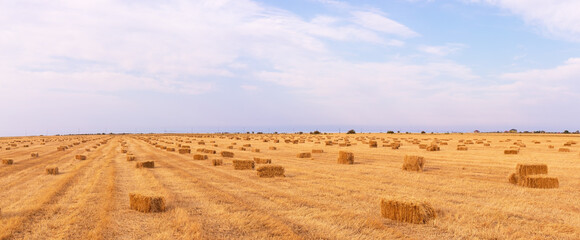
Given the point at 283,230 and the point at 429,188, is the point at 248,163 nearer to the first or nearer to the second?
the point at 429,188

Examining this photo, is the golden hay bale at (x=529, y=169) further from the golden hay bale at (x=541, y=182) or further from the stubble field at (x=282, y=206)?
the golden hay bale at (x=541, y=182)

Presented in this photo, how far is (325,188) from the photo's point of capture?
15.0 m

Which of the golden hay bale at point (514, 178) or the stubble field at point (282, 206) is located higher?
the golden hay bale at point (514, 178)

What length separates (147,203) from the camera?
35.4 ft

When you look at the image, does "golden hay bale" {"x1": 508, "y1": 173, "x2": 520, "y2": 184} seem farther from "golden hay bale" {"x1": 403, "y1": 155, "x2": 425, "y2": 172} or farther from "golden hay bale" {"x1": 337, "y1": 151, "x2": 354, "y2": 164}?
"golden hay bale" {"x1": 337, "y1": 151, "x2": 354, "y2": 164}

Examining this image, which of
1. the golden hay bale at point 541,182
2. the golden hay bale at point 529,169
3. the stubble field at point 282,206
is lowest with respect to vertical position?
the stubble field at point 282,206

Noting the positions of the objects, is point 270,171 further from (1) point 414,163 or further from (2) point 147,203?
(2) point 147,203

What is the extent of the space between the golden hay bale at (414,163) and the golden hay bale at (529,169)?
4478 mm

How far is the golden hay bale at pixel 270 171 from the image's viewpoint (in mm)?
18078

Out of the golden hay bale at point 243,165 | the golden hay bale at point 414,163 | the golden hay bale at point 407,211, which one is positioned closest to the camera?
the golden hay bale at point 407,211

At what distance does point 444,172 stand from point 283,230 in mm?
13539

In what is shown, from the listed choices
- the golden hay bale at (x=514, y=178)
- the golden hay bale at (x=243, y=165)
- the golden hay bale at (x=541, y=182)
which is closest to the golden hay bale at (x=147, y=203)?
the golden hay bale at (x=243, y=165)

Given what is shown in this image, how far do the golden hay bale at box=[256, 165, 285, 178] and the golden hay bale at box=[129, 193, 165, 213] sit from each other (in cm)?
737

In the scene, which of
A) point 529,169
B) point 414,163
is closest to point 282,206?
point 414,163
